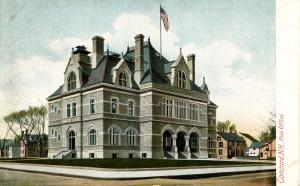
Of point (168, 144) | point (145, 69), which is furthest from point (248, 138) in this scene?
point (145, 69)

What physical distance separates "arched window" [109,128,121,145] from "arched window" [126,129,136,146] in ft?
0.48

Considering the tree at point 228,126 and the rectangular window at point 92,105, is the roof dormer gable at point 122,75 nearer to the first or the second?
the rectangular window at point 92,105

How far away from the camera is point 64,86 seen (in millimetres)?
5645

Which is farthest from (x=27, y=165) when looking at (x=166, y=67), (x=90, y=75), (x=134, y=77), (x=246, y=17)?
(x=246, y=17)

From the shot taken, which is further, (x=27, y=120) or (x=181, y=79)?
(x=181, y=79)

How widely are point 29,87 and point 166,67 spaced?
1.99 metres

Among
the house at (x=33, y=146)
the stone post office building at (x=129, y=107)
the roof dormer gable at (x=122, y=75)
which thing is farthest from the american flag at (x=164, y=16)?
the house at (x=33, y=146)

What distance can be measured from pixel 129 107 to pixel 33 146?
4.99 ft

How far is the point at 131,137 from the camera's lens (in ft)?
19.3

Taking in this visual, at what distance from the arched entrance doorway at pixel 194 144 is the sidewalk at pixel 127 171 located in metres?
0.73

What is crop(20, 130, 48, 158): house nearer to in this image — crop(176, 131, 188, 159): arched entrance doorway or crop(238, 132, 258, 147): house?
crop(176, 131, 188, 159): arched entrance doorway

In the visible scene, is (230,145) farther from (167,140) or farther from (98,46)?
(98,46)

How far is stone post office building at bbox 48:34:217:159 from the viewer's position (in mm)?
5547

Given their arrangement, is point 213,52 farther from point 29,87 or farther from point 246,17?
point 29,87
